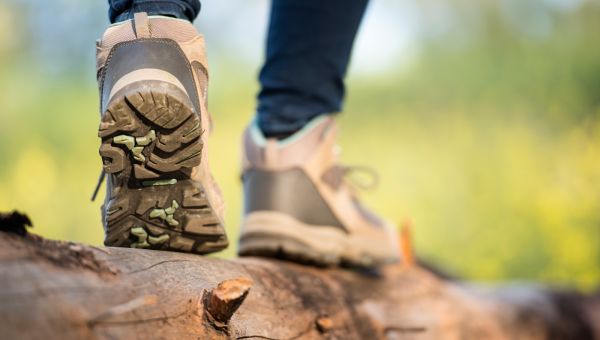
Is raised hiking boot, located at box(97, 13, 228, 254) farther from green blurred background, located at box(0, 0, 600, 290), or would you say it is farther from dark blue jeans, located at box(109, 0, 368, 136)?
green blurred background, located at box(0, 0, 600, 290)

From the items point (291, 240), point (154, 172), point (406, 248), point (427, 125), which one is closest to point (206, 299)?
point (154, 172)

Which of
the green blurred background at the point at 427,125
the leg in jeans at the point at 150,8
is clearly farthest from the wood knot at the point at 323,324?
the green blurred background at the point at 427,125

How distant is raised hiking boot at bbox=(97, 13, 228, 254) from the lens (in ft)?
3.06

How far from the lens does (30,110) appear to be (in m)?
4.40

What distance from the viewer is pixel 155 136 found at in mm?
952

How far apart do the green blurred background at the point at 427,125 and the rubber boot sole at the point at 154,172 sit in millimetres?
3001

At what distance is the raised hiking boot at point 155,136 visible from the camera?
932 millimetres

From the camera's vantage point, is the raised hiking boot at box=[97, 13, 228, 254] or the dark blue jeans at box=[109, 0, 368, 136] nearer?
the raised hiking boot at box=[97, 13, 228, 254]

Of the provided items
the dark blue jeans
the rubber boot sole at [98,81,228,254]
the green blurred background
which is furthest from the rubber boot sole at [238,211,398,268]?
the green blurred background

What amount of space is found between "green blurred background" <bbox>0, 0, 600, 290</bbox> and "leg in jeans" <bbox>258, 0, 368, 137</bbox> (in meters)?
2.61

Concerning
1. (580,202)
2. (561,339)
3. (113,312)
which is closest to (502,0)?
(580,202)

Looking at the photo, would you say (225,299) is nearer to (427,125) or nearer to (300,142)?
(300,142)

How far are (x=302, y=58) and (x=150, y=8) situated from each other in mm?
430

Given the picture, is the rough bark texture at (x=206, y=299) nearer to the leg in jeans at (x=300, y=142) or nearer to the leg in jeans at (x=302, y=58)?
the leg in jeans at (x=300, y=142)
